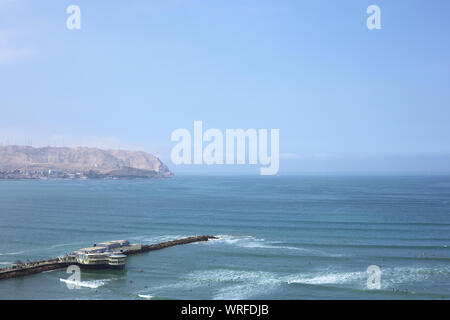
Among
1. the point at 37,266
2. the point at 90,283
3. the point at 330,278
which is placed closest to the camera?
the point at 90,283

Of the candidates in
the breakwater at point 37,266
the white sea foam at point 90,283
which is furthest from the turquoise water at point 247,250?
the breakwater at point 37,266

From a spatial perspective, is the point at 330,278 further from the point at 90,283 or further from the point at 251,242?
the point at 90,283

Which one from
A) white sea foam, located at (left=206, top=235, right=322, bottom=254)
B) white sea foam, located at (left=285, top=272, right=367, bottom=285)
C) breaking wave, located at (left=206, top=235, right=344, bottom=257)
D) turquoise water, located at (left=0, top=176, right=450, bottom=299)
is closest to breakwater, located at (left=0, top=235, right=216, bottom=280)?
turquoise water, located at (left=0, top=176, right=450, bottom=299)

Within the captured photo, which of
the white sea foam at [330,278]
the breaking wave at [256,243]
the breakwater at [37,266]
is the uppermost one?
the breakwater at [37,266]

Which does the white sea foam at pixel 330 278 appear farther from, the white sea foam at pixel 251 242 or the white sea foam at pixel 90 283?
the white sea foam at pixel 90 283

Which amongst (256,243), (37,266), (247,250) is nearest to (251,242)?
(256,243)

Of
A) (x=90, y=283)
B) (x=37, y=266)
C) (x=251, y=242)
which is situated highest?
(x=37, y=266)

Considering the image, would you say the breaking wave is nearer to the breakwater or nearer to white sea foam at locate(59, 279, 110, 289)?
the breakwater
